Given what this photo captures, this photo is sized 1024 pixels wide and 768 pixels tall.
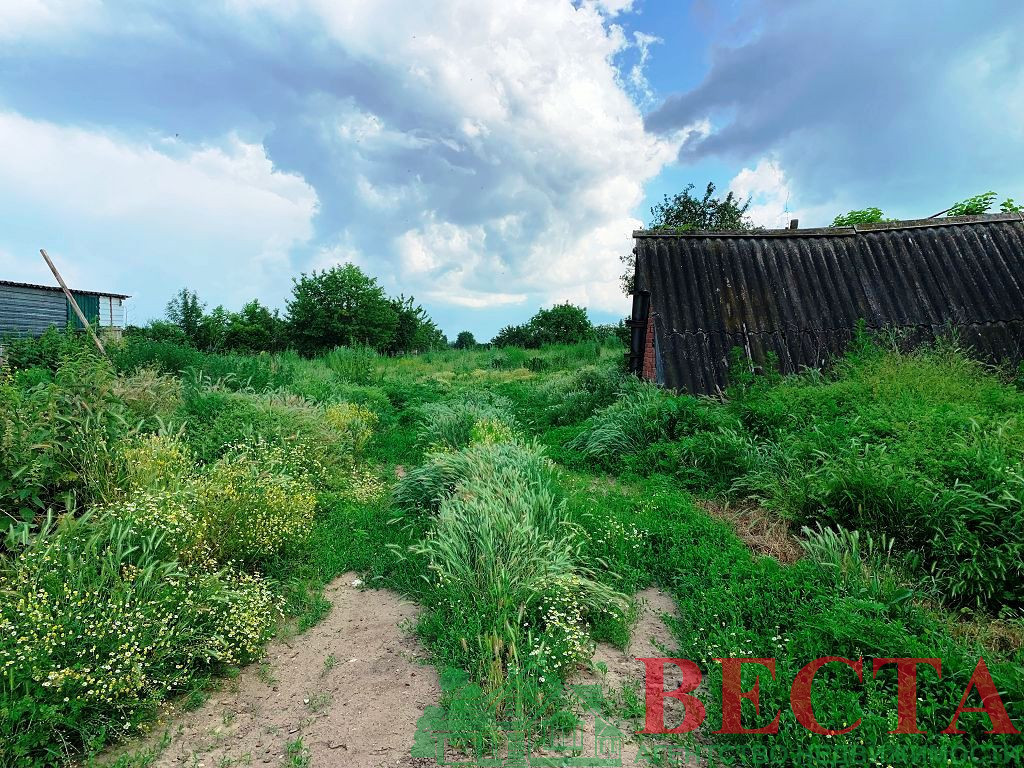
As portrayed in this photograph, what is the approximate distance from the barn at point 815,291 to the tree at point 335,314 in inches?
924

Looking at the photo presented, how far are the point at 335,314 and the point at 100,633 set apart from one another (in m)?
30.3

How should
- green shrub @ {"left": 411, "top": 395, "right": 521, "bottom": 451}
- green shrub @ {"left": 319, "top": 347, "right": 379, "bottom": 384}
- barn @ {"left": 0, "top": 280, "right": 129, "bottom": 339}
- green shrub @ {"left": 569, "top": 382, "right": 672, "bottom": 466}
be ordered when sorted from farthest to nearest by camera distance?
barn @ {"left": 0, "top": 280, "right": 129, "bottom": 339}, green shrub @ {"left": 319, "top": 347, "right": 379, "bottom": 384}, green shrub @ {"left": 411, "top": 395, "right": 521, "bottom": 451}, green shrub @ {"left": 569, "top": 382, "right": 672, "bottom": 466}

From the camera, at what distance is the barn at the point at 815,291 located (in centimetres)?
952

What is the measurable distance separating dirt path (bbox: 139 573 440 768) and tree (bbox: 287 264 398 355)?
28530 millimetres

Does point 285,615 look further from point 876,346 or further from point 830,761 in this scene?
point 876,346

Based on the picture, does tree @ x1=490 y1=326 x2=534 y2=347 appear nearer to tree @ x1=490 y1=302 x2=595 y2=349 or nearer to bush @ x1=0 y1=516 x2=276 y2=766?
tree @ x1=490 y1=302 x2=595 y2=349

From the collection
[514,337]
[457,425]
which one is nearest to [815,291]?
[457,425]

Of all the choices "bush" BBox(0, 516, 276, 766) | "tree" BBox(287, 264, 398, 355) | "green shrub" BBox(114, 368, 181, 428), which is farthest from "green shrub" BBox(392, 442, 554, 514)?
"tree" BBox(287, 264, 398, 355)

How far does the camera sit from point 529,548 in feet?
13.0

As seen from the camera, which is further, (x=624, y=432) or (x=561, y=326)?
(x=561, y=326)

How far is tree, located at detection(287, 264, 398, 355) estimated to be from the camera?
103 feet

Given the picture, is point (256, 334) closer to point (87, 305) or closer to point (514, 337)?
point (87, 305)

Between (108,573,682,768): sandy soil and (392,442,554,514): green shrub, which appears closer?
(108,573,682,768): sandy soil

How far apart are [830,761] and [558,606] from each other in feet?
5.54
